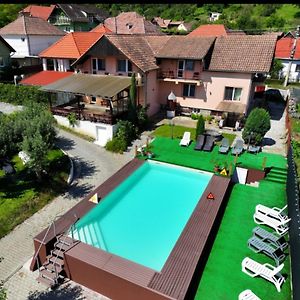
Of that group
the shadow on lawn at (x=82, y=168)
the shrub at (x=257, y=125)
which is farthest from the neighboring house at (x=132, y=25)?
the shadow on lawn at (x=82, y=168)

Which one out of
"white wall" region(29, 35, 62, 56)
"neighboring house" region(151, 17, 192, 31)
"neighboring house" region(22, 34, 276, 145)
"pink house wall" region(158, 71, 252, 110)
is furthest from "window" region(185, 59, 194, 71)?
"neighboring house" region(151, 17, 192, 31)

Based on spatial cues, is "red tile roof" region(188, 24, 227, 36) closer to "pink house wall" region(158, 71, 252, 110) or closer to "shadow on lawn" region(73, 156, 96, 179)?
"pink house wall" region(158, 71, 252, 110)

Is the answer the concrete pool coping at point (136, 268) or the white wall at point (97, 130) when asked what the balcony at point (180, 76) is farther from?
the concrete pool coping at point (136, 268)

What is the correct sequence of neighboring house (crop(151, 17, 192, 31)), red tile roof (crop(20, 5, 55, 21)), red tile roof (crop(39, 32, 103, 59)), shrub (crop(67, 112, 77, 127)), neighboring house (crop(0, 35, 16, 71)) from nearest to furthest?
shrub (crop(67, 112, 77, 127)) → red tile roof (crop(39, 32, 103, 59)) → neighboring house (crop(0, 35, 16, 71)) → red tile roof (crop(20, 5, 55, 21)) → neighboring house (crop(151, 17, 192, 31))

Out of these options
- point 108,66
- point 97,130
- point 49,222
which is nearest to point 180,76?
point 108,66

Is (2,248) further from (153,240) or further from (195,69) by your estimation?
(195,69)

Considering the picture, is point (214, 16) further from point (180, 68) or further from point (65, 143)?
point (65, 143)
